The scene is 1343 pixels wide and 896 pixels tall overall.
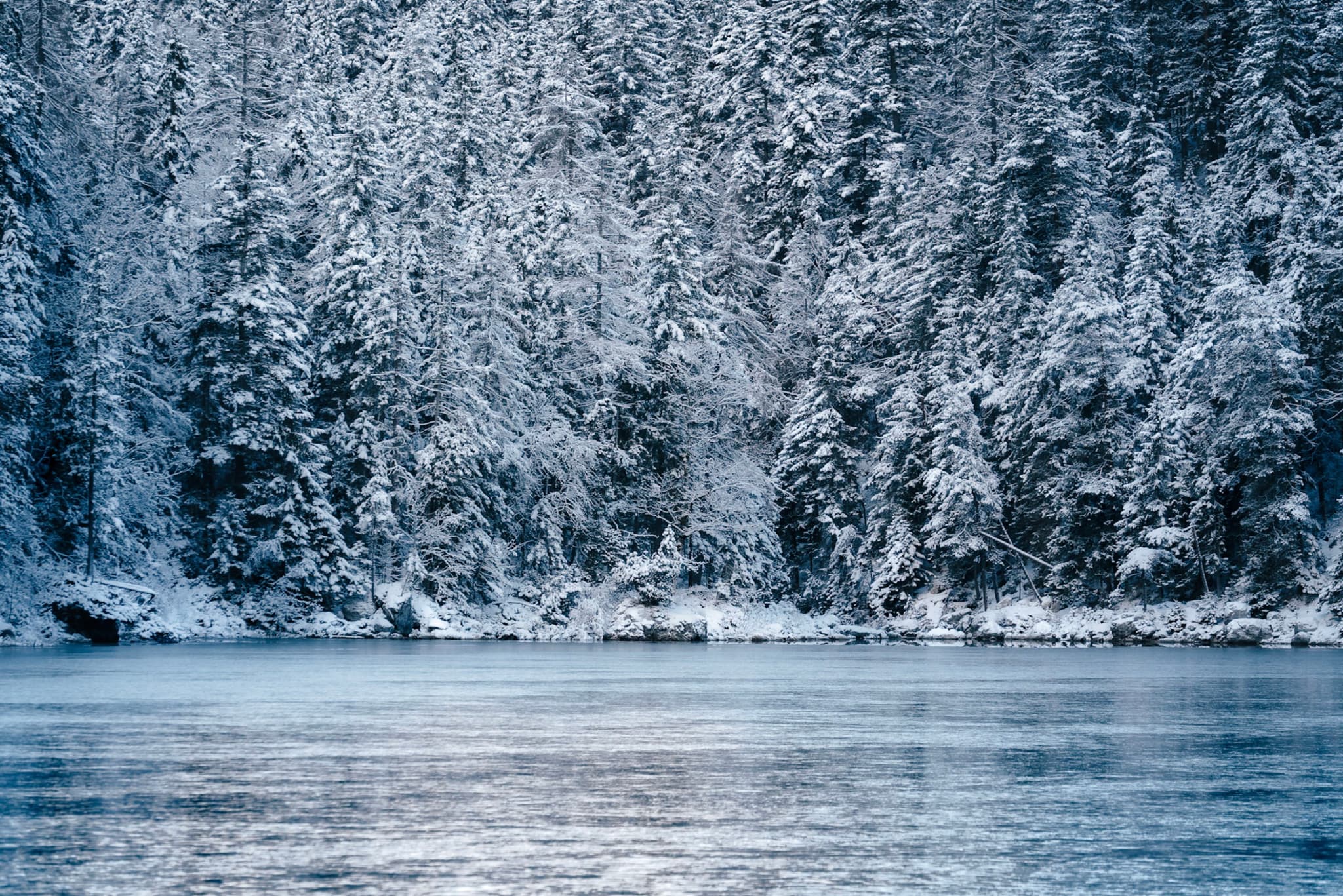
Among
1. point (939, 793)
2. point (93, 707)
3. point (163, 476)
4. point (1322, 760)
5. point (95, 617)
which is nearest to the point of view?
point (939, 793)

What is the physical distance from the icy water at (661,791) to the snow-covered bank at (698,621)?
27.9 meters

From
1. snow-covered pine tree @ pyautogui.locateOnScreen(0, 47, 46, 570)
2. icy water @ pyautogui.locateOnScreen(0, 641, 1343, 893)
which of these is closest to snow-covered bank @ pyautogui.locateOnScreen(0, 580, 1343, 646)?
snow-covered pine tree @ pyautogui.locateOnScreen(0, 47, 46, 570)

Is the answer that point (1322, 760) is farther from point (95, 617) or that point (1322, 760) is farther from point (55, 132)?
point (55, 132)

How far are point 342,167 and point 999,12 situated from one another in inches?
1393

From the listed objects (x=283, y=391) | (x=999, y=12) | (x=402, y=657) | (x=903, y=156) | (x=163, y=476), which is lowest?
(x=402, y=657)

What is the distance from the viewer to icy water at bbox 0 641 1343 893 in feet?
20.5

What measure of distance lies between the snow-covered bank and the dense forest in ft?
3.34

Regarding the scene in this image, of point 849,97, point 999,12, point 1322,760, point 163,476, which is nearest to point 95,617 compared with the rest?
point 163,476

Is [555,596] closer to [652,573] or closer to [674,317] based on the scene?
[652,573]

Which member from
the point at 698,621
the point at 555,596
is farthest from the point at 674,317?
the point at 698,621

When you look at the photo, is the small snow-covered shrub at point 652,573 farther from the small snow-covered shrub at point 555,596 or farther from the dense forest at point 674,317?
the small snow-covered shrub at point 555,596

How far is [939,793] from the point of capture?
8.93 metres

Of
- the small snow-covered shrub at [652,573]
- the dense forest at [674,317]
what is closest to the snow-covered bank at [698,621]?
the small snow-covered shrub at [652,573]

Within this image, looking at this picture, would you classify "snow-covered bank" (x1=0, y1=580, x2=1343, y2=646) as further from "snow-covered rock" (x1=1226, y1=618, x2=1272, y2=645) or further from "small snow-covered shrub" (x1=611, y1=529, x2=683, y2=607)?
"small snow-covered shrub" (x1=611, y1=529, x2=683, y2=607)
